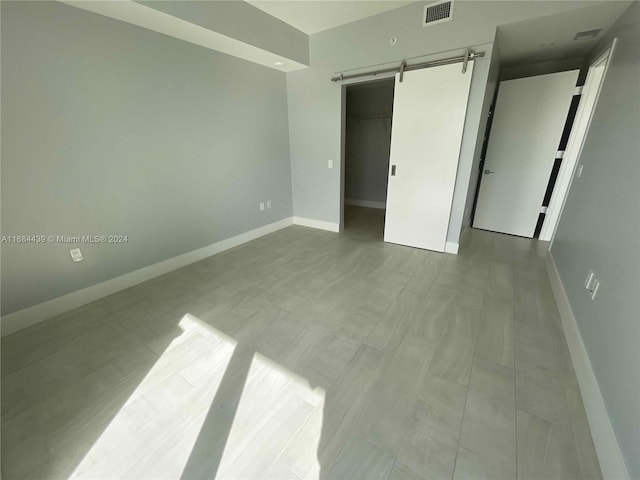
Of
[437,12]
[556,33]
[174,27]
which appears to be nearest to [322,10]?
[437,12]

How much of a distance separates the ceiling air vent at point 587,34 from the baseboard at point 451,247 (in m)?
2.50

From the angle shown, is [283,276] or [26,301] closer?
[26,301]

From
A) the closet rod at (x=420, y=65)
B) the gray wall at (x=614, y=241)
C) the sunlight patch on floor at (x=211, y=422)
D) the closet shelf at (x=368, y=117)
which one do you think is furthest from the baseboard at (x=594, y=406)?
the closet shelf at (x=368, y=117)

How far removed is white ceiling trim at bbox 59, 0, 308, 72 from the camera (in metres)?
1.93

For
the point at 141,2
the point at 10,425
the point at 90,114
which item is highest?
the point at 141,2

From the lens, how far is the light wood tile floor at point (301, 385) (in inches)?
45.8

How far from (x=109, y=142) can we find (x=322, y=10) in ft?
8.54

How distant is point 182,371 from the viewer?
163 cm

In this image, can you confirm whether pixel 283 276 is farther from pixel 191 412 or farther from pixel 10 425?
pixel 10 425

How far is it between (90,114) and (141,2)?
95 centimetres

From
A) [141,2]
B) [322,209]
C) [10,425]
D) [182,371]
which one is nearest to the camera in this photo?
[10,425]

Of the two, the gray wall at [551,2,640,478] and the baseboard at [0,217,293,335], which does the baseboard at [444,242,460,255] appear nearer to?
the gray wall at [551,2,640,478]

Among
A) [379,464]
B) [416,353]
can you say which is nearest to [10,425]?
[379,464]

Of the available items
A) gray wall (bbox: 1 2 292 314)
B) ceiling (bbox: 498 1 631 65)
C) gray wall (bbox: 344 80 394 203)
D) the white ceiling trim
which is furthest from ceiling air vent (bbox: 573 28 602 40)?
gray wall (bbox: 1 2 292 314)
